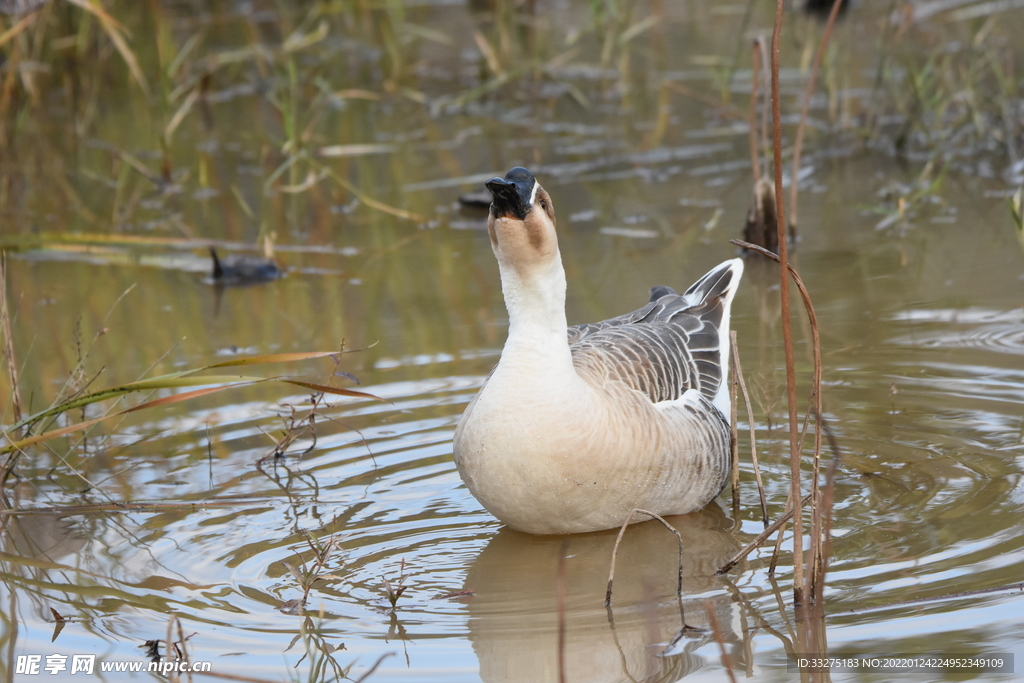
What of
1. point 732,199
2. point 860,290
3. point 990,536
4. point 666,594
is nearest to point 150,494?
point 666,594

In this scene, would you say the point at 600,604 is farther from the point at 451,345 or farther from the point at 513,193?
the point at 451,345

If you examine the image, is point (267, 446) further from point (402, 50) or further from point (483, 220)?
point (402, 50)

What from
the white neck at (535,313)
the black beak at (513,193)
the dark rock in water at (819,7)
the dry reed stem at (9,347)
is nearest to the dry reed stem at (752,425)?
the white neck at (535,313)

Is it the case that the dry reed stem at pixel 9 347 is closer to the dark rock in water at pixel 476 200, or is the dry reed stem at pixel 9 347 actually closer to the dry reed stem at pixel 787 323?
the dry reed stem at pixel 787 323

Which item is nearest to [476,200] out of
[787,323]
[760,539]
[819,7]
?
[760,539]

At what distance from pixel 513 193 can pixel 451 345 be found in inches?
107

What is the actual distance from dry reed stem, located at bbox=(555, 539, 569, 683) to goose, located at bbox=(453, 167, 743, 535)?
0.24 metres

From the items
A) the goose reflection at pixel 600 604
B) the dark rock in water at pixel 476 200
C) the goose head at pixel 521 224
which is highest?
the dark rock in water at pixel 476 200

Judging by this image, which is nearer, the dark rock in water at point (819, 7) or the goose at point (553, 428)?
the goose at point (553, 428)

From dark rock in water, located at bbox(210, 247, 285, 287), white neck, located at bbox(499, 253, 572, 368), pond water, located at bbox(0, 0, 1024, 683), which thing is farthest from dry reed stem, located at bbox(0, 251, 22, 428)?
dark rock in water, located at bbox(210, 247, 285, 287)

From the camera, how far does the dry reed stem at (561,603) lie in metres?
3.17

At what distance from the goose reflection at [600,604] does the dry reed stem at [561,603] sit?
0.03 m

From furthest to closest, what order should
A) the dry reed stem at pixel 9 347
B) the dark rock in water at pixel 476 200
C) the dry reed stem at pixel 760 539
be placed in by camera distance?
1. the dark rock in water at pixel 476 200
2. the dry reed stem at pixel 9 347
3. the dry reed stem at pixel 760 539

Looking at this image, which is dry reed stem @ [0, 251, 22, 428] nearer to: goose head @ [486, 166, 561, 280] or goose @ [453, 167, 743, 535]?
goose @ [453, 167, 743, 535]
